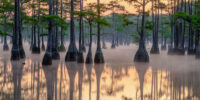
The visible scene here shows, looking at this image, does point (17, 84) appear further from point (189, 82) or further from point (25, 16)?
point (25, 16)

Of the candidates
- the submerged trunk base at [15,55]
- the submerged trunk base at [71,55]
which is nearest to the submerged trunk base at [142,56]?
the submerged trunk base at [71,55]

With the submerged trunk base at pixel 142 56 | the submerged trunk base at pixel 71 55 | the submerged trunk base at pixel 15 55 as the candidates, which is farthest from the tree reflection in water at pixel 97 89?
the submerged trunk base at pixel 15 55

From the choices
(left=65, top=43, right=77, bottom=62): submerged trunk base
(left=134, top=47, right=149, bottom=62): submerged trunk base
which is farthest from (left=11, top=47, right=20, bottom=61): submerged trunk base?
(left=134, top=47, right=149, bottom=62): submerged trunk base

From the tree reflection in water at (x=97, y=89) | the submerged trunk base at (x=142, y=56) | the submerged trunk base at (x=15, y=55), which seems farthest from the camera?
the submerged trunk base at (x=142, y=56)

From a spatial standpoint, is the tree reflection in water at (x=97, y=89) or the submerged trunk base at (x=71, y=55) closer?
the tree reflection in water at (x=97, y=89)

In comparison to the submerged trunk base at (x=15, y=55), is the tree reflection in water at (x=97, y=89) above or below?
below

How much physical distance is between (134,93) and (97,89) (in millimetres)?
1876

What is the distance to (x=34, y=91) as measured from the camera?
1120 centimetres

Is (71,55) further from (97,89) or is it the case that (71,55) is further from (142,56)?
(97,89)

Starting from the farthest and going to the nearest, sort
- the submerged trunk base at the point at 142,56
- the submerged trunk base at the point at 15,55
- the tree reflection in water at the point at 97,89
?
the submerged trunk base at the point at 142,56, the submerged trunk base at the point at 15,55, the tree reflection in water at the point at 97,89

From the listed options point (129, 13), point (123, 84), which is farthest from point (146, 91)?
point (129, 13)

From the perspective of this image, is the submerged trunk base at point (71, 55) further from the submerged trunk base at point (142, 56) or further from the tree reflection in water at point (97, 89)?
the tree reflection in water at point (97, 89)

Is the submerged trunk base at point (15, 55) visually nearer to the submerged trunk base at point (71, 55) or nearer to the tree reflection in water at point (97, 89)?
the submerged trunk base at point (71, 55)

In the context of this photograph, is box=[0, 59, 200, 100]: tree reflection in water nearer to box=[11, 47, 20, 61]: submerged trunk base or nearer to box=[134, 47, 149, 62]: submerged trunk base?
box=[134, 47, 149, 62]: submerged trunk base
